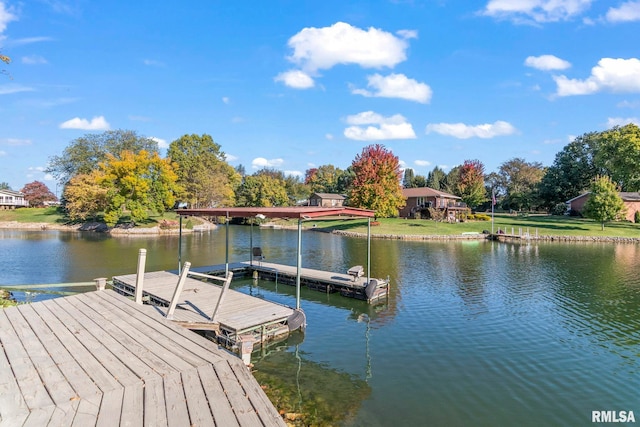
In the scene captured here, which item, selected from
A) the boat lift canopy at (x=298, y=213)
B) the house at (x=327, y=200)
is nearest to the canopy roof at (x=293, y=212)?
the boat lift canopy at (x=298, y=213)

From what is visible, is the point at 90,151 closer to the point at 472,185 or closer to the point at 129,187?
the point at 129,187

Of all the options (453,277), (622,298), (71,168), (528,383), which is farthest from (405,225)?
(71,168)

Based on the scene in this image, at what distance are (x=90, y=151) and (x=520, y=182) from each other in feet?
294

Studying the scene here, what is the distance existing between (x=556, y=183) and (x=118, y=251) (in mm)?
72303

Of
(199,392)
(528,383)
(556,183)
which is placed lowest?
(528,383)

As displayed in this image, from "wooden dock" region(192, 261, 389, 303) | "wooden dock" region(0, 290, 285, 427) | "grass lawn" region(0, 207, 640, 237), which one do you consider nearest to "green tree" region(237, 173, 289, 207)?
"grass lawn" region(0, 207, 640, 237)

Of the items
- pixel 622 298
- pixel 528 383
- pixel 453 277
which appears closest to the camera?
pixel 528 383

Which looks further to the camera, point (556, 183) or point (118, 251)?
point (556, 183)

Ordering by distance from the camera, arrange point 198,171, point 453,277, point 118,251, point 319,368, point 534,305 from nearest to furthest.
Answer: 1. point 319,368
2. point 534,305
3. point 453,277
4. point 118,251
5. point 198,171

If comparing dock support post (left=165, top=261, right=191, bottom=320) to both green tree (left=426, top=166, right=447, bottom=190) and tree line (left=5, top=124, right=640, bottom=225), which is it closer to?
tree line (left=5, top=124, right=640, bottom=225)

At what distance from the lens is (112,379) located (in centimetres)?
522

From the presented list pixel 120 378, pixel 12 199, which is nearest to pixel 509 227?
pixel 120 378

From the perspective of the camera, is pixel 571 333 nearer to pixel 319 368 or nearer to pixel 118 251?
pixel 319 368

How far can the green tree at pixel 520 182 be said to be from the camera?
76500 mm
